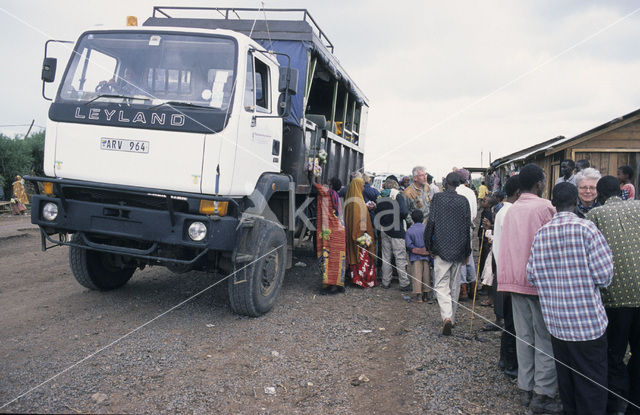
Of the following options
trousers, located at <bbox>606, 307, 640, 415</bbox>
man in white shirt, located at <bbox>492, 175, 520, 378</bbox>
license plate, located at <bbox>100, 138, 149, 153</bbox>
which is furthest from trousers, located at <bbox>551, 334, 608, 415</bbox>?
license plate, located at <bbox>100, 138, 149, 153</bbox>

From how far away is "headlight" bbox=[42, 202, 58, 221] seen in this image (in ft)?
14.6

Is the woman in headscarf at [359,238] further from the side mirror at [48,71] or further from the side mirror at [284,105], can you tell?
the side mirror at [48,71]

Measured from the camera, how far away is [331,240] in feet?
21.2

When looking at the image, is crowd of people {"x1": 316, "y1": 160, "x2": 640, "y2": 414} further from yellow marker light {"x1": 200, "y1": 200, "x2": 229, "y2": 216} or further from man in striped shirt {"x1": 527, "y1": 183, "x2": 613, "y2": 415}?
yellow marker light {"x1": 200, "y1": 200, "x2": 229, "y2": 216}

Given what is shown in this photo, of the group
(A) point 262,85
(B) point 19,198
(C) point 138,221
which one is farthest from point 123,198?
(B) point 19,198

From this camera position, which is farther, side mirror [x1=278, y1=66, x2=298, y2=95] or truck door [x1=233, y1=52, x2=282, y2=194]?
side mirror [x1=278, y1=66, x2=298, y2=95]

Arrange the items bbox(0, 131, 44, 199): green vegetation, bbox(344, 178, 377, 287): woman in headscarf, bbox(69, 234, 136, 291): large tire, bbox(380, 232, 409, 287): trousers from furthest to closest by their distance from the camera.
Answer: bbox(0, 131, 44, 199): green vegetation < bbox(380, 232, 409, 287): trousers < bbox(344, 178, 377, 287): woman in headscarf < bbox(69, 234, 136, 291): large tire

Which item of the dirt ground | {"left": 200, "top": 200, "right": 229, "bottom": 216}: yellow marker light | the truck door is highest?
the truck door

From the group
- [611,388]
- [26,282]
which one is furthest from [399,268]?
[26,282]

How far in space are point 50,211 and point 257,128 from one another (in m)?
2.18

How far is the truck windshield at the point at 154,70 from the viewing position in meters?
4.52

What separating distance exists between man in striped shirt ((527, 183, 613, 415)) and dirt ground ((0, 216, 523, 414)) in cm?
59

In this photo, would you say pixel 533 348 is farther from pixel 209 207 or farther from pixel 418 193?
pixel 418 193

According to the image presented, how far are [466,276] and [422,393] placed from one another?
3.05 m
